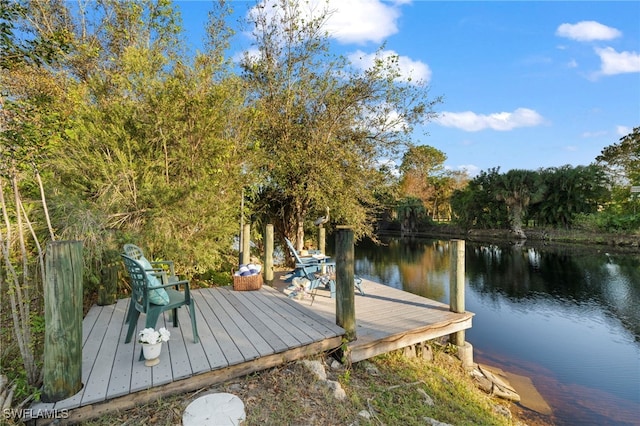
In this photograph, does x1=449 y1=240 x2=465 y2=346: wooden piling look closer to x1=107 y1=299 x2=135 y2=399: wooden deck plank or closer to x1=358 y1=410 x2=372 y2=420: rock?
x1=358 y1=410 x2=372 y2=420: rock

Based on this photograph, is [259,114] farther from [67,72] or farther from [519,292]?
[519,292]

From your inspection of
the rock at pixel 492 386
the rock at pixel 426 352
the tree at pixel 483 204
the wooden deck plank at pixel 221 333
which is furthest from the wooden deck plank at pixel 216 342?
the tree at pixel 483 204

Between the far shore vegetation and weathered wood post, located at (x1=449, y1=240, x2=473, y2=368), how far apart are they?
2.16 m

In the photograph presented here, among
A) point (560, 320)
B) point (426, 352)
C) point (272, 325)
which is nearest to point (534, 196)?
point (560, 320)

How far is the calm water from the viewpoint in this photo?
4.61m

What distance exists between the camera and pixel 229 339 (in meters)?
2.79

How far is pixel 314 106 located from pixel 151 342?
593cm

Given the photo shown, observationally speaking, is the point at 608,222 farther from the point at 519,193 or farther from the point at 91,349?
the point at 91,349

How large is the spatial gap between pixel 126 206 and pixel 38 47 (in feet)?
8.17


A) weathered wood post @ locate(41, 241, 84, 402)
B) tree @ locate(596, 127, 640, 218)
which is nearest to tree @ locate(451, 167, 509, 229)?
tree @ locate(596, 127, 640, 218)

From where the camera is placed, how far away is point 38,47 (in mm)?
Result: 2064

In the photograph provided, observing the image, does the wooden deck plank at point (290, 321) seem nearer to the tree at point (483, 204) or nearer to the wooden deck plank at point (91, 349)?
the wooden deck plank at point (91, 349)

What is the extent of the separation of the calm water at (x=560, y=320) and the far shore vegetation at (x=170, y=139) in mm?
3916

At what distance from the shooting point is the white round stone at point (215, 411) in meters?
1.92
